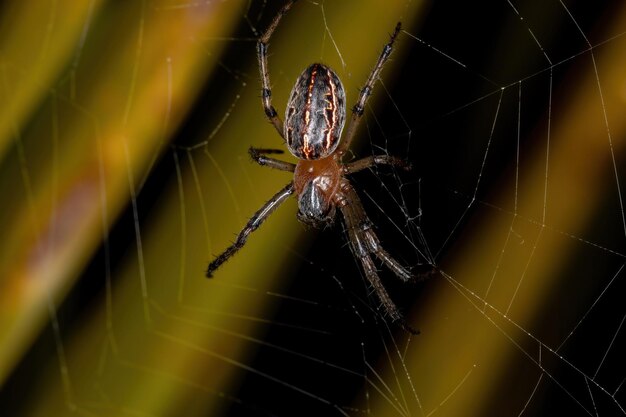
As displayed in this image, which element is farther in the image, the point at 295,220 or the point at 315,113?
the point at 295,220

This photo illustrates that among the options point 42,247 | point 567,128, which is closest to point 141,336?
point 42,247

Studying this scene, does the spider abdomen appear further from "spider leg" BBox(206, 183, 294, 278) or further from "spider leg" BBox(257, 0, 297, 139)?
"spider leg" BBox(206, 183, 294, 278)

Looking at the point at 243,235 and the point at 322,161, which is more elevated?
the point at 322,161

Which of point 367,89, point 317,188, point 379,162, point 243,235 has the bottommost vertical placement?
point 243,235

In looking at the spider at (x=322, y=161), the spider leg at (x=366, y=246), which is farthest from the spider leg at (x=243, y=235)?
the spider leg at (x=366, y=246)

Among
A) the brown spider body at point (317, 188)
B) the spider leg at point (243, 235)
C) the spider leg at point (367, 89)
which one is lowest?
the spider leg at point (243, 235)

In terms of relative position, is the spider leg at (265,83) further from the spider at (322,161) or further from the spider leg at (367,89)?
the spider leg at (367,89)

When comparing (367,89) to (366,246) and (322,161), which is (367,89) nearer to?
(322,161)

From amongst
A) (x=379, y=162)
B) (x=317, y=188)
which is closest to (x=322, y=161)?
(x=317, y=188)
